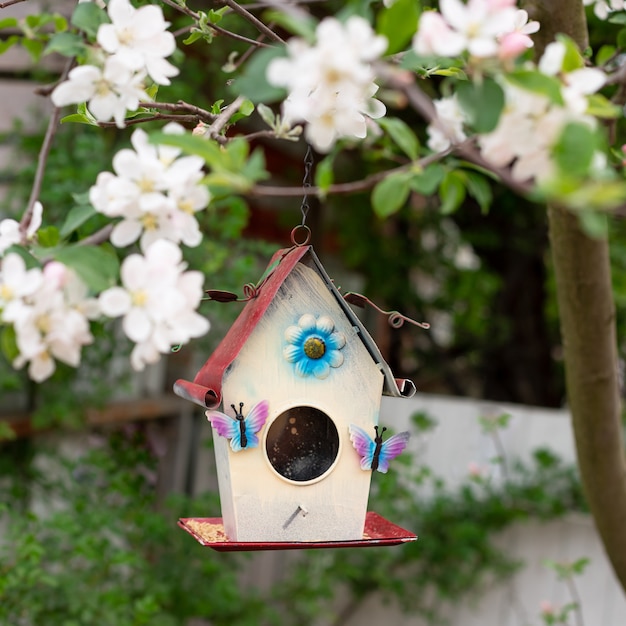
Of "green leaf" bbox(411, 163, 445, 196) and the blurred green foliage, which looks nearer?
"green leaf" bbox(411, 163, 445, 196)

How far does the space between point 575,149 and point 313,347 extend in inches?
26.2

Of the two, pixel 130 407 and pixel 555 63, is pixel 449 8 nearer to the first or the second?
pixel 555 63

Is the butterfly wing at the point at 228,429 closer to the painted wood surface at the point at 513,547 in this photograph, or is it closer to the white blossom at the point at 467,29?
the white blossom at the point at 467,29

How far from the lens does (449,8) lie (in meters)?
0.58

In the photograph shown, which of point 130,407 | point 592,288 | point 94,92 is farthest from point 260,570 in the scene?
point 94,92

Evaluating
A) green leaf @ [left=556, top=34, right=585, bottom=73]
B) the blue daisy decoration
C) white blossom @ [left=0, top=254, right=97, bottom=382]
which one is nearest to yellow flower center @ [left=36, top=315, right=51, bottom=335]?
white blossom @ [left=0, top=254, right=97, bottom=382]

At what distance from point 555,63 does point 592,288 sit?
2.80 feet

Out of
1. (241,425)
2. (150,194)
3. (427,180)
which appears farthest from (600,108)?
(241,425)

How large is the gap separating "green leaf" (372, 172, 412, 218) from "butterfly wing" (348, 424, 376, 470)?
625 millimetres

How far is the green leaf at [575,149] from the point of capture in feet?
1.74

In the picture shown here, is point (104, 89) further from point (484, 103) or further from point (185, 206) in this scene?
point (484, 103)

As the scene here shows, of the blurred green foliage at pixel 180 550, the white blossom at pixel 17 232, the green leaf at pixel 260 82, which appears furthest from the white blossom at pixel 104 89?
the blurred green foliage at pixel 180 550

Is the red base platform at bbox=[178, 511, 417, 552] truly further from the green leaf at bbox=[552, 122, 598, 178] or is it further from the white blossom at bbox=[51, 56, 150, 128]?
the green leaf at bbox=[552, 122, 598, 178]

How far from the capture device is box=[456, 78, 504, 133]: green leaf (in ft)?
1.91
